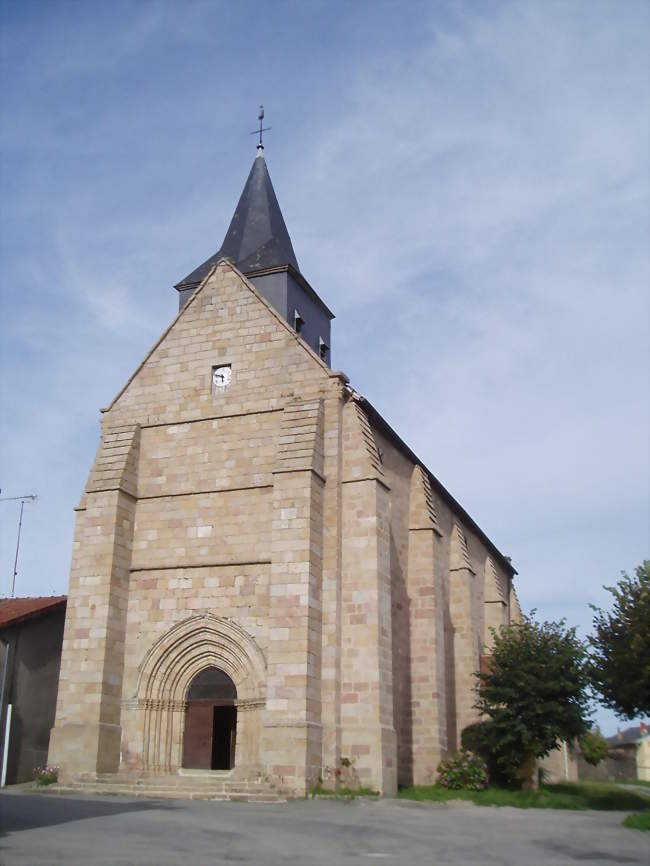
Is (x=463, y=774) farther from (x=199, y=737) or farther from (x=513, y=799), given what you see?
(x=199, y=737)

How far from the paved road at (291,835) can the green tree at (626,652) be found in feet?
13.0

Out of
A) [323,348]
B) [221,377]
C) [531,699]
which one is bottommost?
[531,699]

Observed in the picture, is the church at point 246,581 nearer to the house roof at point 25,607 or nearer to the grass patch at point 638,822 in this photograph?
the house roof at point 25,607

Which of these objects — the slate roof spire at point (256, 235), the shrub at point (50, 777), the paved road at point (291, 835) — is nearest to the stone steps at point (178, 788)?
the shrub at point (50, 777)

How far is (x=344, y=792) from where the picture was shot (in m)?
16.3

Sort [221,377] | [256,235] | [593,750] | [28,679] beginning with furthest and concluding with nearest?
[593,750]
[256,235]
[28,679]
[221,377]

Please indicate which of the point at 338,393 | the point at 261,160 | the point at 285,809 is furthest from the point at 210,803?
the point at 261,160

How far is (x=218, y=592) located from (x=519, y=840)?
9.33m

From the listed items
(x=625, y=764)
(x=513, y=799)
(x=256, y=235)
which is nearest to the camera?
(x=513, y=799)

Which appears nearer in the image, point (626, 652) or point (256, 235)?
point (626, 652)

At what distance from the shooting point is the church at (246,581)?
17406mm

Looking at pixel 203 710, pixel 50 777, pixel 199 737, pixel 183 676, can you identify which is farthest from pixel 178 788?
pixel 50 777

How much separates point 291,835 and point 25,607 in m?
14.5

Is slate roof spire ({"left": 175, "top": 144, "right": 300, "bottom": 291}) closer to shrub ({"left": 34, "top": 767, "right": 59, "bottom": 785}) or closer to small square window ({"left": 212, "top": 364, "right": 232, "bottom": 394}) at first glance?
small square window ({"left": 212, "top": 364, "right": 232, "bottom": 394})
